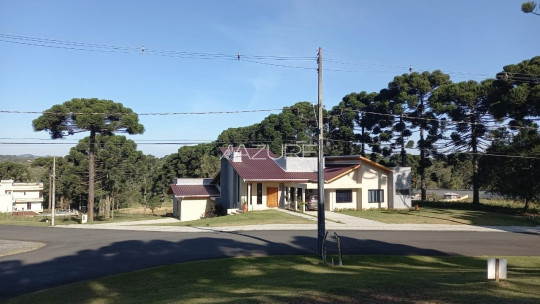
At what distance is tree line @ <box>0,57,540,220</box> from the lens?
31.8 meters

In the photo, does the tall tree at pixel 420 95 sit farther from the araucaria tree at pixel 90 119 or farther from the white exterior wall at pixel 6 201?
the white exterior wall at pixel 6 201

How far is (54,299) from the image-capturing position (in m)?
10.5

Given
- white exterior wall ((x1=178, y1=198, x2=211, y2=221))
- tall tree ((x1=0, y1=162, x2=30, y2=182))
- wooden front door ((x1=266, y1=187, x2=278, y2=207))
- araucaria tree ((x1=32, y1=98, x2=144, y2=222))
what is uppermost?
araucaria tree ((x1=32, y1=98, x2=144, y2=222))

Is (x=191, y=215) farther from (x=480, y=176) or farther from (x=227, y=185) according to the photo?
(x=480, y=176)

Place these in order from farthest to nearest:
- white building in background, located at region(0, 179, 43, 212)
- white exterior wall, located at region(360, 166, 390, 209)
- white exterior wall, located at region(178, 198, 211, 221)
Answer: white building in background, located at region(0, 179, 43, 212) → white exterior wall, located at region(178, 198, 211, 221) → white exterior wall, located at region(360, 166, 390, 209)

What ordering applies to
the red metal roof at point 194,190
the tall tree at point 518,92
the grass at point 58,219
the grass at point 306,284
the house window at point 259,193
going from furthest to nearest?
1. the red metal roof at point 194,190
2. the house window at point 259,193
3. the grass at point 58,219
4. the tall tree at point 518,92
5. the grass at point 306,284

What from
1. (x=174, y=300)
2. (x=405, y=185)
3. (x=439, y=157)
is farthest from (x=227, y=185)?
(x=174, y=300)

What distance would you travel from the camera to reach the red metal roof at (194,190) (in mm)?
39156

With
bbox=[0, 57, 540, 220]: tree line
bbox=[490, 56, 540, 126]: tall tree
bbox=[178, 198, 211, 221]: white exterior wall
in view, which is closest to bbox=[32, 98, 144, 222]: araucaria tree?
bbox=[0, 57, 540, 220]: tree line

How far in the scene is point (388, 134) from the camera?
152 ft

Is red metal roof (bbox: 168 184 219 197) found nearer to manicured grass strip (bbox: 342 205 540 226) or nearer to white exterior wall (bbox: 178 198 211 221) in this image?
white exterior wall (bbox: 178 198 211 221)

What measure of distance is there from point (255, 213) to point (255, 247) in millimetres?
13502

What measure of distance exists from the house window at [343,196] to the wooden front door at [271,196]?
530cm

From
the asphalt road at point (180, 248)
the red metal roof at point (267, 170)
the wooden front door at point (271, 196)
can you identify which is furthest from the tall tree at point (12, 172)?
the wooden front door at point (271, 196)
